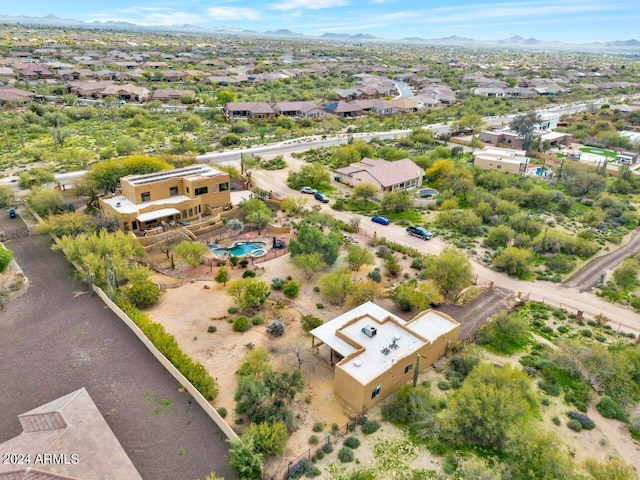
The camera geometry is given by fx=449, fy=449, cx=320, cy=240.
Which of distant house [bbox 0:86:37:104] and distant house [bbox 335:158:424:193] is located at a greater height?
distant house [bbox 0:86:37:104]

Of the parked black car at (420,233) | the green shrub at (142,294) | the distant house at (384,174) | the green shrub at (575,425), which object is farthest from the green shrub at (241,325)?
the distant house at (384,174)

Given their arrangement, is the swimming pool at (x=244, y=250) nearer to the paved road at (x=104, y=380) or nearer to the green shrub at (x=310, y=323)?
the green shrub at (x=310, y=323)

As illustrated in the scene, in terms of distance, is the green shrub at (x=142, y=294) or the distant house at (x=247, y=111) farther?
the distant house at (x=247, y=111)

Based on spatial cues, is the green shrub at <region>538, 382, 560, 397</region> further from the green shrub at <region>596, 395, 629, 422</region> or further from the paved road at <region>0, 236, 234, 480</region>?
the paved road at <region>0, 236, 234, 480</region>

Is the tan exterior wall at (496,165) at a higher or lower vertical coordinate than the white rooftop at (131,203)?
lower

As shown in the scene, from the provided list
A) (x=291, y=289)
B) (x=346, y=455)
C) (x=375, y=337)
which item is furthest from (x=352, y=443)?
(x=291, y=289)

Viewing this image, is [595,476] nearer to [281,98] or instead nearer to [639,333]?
[639,333]

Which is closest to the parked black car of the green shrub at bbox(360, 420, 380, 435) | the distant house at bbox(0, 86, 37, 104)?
the green shrub at bbox(360, 420, 380, 435)
